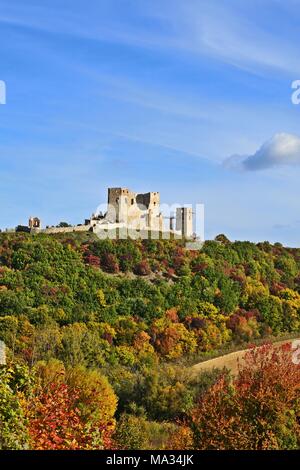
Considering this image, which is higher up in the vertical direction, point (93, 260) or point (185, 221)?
point (185, 221)

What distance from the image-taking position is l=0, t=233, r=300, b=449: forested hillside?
145 ft

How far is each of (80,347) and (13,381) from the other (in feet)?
124

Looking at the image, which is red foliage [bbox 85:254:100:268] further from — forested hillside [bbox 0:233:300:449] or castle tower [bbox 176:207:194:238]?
castle tower [bbox 176:207:194:238]

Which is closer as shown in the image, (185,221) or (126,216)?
(126,216)

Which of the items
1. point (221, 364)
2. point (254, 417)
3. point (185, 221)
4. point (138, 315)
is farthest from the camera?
point (185, 221)

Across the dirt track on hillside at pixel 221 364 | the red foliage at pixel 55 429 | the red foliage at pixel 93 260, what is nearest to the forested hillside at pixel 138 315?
the red foliage at pixel 93 260

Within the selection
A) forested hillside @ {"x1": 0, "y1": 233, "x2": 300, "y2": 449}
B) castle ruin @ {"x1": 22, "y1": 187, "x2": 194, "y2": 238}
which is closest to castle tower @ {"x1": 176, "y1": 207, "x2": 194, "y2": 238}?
castle ruin @ {"x1": 22, "y1": 187, "x2": 194, "y2": 238}

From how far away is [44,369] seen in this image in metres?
44.7

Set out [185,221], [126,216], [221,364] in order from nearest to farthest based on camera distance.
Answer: [221,364], [126,216], [185,221]

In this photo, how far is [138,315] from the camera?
243 feet

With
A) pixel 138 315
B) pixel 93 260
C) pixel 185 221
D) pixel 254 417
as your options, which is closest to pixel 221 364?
pixel 138 315

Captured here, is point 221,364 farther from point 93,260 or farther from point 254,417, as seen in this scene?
point 254,417

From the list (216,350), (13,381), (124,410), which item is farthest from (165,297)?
(13,381)

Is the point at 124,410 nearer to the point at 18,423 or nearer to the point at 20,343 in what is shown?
the point at 20,343
